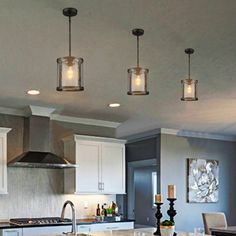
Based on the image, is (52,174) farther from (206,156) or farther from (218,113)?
(206,156)

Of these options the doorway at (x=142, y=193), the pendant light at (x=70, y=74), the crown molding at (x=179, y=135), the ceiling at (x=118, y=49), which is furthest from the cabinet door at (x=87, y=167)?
the pendant light at (x=70, y=74)

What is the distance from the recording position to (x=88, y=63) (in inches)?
165

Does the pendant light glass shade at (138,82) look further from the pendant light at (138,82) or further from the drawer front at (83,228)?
the drawer front at (83,228)

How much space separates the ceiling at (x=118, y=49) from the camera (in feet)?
9.63

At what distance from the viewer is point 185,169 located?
343 inches

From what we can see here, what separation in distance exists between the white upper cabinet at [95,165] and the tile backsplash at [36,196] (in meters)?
0.21

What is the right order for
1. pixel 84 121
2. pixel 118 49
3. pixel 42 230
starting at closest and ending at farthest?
pixel 118 49, pixel 42 230, pixel 84 121

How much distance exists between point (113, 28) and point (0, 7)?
88 centimetres

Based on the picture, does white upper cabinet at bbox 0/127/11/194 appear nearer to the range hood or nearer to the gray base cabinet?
the range hood

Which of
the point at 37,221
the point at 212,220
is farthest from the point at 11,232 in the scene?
the point at 212,220

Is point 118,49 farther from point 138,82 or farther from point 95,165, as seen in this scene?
point 95,165

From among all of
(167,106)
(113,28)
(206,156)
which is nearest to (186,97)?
(113,28)

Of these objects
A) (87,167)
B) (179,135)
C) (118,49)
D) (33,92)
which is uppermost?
(118,49)

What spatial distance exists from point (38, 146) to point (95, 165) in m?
1.09
